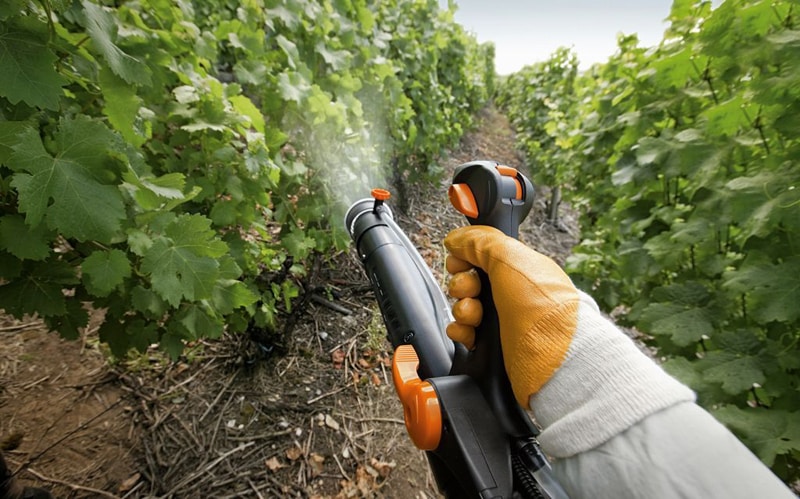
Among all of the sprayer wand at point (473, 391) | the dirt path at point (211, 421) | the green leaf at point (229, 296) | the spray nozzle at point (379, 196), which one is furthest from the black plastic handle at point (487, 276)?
the dirt path at point (211, 421)

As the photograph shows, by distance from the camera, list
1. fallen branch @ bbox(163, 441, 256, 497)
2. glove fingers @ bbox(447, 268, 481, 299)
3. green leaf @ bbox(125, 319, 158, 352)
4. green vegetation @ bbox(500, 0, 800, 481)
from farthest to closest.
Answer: fallen branch @ bbox(163, 441, 256, 497), green leaf @ bbox(125, 319, 158, 352), green vegetation @ bbox(500, 0, 800, 481), glove fingers @ bbox(447, 268, 481, 299)

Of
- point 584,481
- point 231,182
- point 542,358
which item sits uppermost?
point 231,182

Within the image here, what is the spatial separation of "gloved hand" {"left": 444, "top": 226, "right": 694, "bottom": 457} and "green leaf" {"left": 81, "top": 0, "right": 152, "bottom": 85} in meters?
0.85

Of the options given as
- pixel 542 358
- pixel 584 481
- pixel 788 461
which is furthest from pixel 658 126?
pixel 584 481

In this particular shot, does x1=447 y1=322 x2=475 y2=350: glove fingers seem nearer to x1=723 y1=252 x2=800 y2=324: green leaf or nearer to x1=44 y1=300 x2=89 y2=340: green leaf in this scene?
x1=723 y1=252 x2=800 y2=324: green leaf

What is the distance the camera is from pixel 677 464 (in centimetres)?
42

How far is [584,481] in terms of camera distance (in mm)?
496

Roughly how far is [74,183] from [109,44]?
318 mm

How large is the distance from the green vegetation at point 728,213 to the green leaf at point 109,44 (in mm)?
1568

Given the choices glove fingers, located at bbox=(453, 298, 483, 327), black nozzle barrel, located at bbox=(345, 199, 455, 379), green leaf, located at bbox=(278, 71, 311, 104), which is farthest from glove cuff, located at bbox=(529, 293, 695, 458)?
green leaf, located at bbox=(278, 71, 311, 104)

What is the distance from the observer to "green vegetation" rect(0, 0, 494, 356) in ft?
2.28

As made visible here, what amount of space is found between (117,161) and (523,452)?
1007mm

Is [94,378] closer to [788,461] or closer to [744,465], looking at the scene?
[744,465]

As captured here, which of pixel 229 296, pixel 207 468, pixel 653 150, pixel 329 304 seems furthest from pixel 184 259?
pixel 653 150
